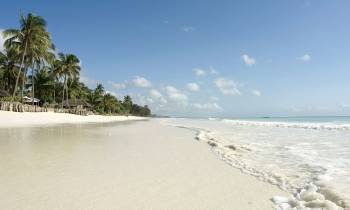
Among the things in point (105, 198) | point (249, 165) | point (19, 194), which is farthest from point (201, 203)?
point (249, 165)

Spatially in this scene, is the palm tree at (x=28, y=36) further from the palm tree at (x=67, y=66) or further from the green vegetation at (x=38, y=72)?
the palm tree at (x=67, y=66)

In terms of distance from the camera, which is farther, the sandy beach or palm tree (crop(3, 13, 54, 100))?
palm tree (crop(3, 13, 54, 100))

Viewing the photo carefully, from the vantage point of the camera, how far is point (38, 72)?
6194cm

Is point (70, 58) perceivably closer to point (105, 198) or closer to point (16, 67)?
point (16, 67)

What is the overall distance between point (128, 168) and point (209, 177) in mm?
1802

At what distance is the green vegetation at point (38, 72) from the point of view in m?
36.2

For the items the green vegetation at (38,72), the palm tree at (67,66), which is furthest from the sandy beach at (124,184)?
the palm tree at (67,66)

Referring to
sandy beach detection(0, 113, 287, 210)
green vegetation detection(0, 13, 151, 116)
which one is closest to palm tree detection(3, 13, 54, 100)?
green vegetation detection(0, 13, 151, 116)

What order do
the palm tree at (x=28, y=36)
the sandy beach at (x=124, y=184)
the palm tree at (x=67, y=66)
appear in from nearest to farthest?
the sandy beach at (x=124, y=184) < the palm tree at (x=28, y=36) < the palm tree at (x=67, y=66)

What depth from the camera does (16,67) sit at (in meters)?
51.2

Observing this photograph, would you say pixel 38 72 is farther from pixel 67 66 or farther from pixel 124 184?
pixel 124 184

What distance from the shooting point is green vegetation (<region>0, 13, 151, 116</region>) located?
36156mm

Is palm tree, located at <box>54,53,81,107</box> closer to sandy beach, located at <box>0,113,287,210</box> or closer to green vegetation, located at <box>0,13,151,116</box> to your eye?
green vegetation, located at <box>0,13,151,116</box>

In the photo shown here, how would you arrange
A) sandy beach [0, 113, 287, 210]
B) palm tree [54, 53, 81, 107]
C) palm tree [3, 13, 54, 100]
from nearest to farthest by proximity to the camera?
sandy beach [0, 113, 287, 210] < palm tree [3, 13, 54, 100] < palm tree [54, 53, 81, 107]
